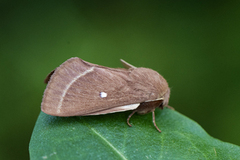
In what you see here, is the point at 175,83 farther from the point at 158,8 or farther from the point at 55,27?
the point at 55,27

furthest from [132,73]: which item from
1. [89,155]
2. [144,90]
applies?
[89,155]

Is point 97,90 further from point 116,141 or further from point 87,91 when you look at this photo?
point 116,141

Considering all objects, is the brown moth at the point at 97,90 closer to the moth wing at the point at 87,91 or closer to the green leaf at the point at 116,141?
the moth wing at the point at 87,91

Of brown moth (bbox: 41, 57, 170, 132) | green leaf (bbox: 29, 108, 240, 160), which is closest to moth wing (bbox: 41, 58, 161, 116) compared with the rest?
brown moth (bbox: 41, 57, 170, 132)

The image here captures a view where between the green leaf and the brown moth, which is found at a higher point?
the brown moth

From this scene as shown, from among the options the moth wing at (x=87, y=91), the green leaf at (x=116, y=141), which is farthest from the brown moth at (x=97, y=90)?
the green leaf at (x=116, y=141)

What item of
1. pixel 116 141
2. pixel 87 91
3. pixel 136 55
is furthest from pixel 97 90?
pixel 136 55

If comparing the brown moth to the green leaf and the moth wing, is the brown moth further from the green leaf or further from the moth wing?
the green leaf
